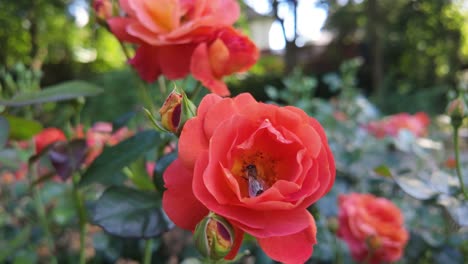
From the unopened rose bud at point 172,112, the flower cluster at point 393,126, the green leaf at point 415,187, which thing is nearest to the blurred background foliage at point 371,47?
the flower cluster at point 393,126

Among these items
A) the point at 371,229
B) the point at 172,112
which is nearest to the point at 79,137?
the point at 172,112

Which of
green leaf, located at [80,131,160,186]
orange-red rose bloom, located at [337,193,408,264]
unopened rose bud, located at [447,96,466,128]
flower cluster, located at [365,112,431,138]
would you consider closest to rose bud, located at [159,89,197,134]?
green leaf, located at [80,131,160,186]

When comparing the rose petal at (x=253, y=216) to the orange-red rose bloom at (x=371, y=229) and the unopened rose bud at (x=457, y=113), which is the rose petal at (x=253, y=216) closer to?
the unopened rose bud at (x=457, y=113)

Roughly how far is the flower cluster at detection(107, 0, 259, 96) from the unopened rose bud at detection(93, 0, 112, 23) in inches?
1.2

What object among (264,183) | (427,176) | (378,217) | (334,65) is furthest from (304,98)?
(334,65)

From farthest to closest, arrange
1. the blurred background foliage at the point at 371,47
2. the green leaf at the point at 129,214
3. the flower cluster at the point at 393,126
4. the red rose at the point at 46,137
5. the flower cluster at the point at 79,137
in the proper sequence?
the blurred background foliage at the point at 371,47 < the flower cluster at the point at 393,126 < the red rose at the point at 46,137 < the flower cluster at the point at 79,137 < the green leaf at the point at 129,214

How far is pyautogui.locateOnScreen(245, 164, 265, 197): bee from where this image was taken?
12.8 inches

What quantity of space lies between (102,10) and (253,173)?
28 centimetres

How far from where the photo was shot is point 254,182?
0.33m

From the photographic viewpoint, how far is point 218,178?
305 millimetres

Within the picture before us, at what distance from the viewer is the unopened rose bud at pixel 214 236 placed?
11.7 inches

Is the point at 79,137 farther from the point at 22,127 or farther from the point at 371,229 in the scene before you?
the point at 371,229

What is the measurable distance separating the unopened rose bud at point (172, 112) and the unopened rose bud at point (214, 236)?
2.9 inches

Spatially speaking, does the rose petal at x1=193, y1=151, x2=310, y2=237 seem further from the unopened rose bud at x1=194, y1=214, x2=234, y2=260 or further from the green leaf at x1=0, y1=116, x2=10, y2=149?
the green leaf at x1=0, y1=116, x2=10, y2=149
